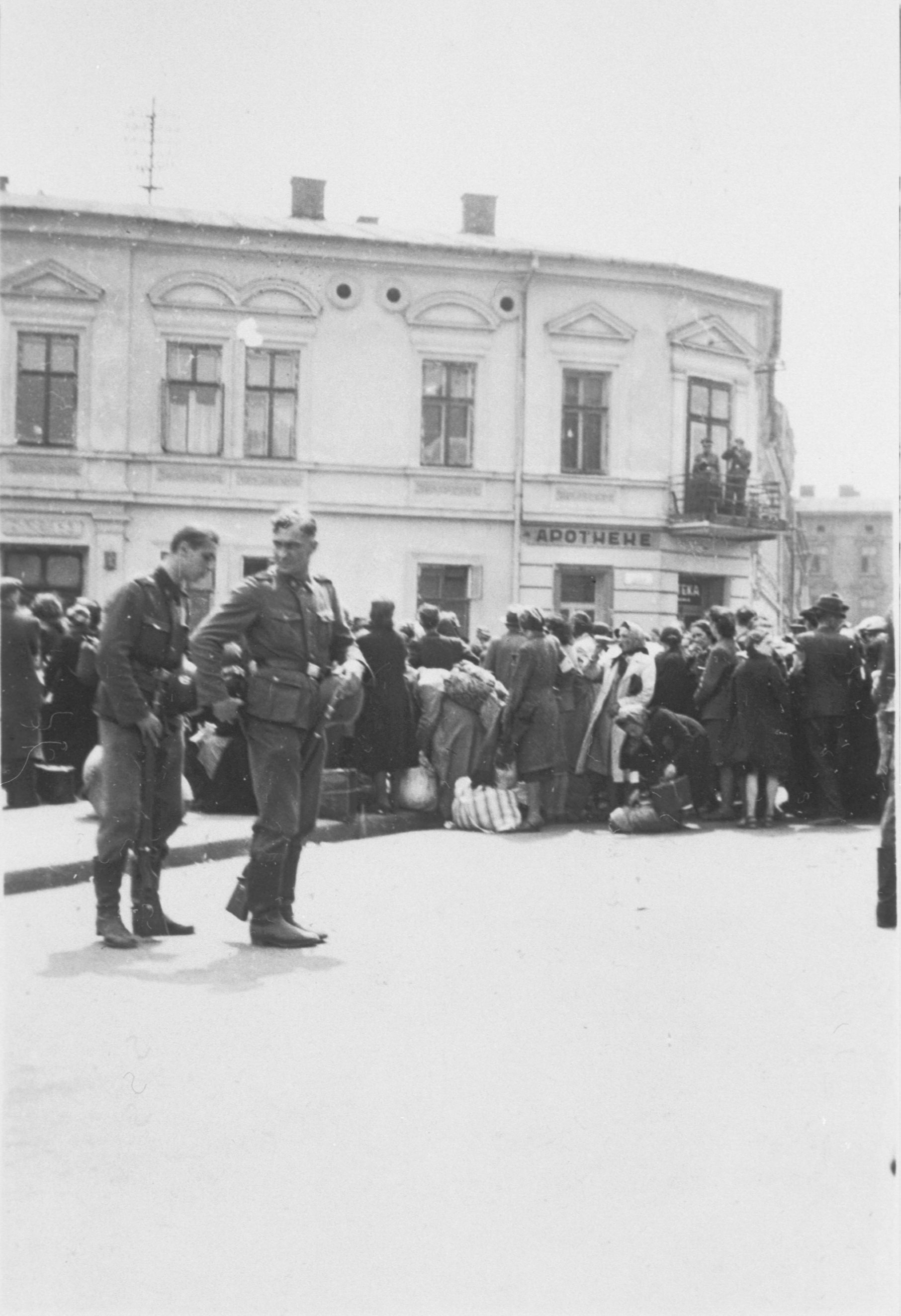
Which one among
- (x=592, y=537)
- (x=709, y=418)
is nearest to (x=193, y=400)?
(x=709, y=418)

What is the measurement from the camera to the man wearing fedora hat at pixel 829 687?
10.5 metres

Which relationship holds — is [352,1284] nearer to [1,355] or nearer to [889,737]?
[1,355]

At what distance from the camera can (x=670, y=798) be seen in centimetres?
1060

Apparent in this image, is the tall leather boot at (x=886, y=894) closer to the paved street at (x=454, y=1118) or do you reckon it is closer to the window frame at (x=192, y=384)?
the paved street at (x=454, y=1118)

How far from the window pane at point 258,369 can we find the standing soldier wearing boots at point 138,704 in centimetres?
104

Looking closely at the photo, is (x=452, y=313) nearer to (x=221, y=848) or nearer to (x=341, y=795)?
(x=221, y=848)

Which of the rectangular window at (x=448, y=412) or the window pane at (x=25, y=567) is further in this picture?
the rectangular window at (x=448, y=412)

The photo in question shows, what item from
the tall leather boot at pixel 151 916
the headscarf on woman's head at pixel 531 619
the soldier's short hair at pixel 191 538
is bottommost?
the tall leather boot at pixel 151 916

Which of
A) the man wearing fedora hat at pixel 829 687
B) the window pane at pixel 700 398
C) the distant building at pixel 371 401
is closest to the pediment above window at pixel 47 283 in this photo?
the distant building at pixel 371 401

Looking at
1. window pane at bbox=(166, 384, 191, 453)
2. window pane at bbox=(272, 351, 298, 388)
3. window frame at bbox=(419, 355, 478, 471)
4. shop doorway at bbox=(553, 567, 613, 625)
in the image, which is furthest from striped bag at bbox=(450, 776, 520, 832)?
window pane at bbox=(166, 384, 191, 453)

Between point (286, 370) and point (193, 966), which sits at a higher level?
point (286, 370)

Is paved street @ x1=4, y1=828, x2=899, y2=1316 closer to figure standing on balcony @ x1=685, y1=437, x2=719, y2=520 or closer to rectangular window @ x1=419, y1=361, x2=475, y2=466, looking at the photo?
rectangular window @ x1=419, y1=361, x2=475, y2=466

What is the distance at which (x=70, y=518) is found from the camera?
5207 millimetres

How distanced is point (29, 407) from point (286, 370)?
1.14 metres
